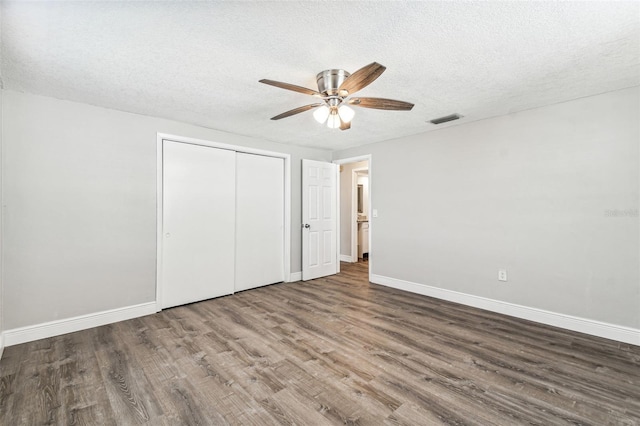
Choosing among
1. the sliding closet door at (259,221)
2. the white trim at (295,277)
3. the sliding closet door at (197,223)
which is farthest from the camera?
the white trim at (295,277)

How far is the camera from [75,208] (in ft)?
9.66

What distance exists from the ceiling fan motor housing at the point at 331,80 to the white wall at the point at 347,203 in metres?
4.51

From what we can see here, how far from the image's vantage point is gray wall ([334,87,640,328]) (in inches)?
106

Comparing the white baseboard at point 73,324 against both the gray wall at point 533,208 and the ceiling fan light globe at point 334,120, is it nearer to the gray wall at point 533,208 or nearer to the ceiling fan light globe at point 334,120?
the ceiling fan light globe at point 334,120

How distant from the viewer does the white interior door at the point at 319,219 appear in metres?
4.96

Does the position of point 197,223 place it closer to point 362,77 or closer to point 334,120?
point 334,120

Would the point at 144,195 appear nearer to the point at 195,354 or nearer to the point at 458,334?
the point at 195,354

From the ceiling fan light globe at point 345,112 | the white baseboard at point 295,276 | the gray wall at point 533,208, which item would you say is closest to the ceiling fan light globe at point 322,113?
the ceiling fan light globe at point 345,112

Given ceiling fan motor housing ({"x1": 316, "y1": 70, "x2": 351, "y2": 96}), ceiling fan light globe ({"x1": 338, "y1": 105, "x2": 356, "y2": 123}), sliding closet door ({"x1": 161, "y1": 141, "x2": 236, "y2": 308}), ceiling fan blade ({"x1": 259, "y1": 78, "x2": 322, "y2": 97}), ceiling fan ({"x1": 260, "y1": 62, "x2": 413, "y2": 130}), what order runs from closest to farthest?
1. ceiling fan blade ({"x1": 259, "y1": 78, "x2": 322, "y2": 97})
2. ceiling fan ({"x1": 260, "y1": 62, "x2": 413, "y2": 130})
3. ceiling fan motor housing ({"x1": 316, "y1": 70, "x2": 351, "y2": 96})
4. ceiling fan light globe ({"x1": 338, "y1": 105, "x2": 356, "y2": 123})
5. sliding closet door ({"x1": 161, "y1": 141, "x2": 236, "y2": 308})

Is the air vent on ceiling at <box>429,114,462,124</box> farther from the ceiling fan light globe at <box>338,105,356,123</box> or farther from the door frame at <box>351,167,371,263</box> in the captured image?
the door frame at <box>351,167,371,263</box>

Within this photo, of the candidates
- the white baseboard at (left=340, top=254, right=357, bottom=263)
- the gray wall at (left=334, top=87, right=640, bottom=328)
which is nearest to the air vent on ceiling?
the gray wall at (left=334, top=87, right=640, bottom=328)

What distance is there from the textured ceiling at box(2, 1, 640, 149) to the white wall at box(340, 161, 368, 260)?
3783 millimetres

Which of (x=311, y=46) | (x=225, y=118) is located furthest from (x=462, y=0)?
(x=225, y=118)

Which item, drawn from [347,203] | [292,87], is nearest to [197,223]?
[292,87]
